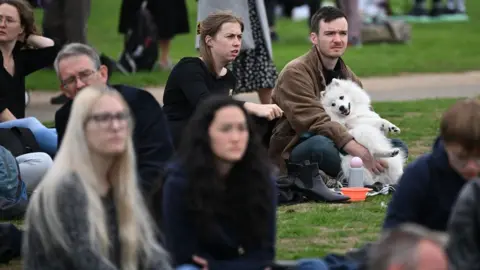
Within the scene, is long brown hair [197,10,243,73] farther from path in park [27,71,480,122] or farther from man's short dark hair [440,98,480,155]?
path in park [27,71,480,122]

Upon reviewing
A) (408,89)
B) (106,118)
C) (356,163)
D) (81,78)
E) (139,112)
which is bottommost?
(408,89)

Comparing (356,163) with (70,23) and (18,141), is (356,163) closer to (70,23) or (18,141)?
(18,141)

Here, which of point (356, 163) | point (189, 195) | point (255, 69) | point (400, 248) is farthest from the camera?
point (255, 69)

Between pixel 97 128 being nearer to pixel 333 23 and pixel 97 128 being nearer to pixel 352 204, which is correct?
pixel 352 204

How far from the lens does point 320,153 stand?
8.30 meters

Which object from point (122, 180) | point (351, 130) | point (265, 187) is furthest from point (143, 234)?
point (351, 130)

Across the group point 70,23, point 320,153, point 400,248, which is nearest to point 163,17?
point 70,23

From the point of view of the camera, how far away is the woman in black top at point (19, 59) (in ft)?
27.6

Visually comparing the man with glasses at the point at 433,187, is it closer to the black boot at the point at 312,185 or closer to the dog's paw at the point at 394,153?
the black boot at the point at 312,185

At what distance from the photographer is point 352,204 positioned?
310 inches

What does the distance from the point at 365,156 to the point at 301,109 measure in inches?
21.7

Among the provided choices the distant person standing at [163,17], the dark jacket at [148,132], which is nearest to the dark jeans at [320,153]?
the dark jacket at [148,132]

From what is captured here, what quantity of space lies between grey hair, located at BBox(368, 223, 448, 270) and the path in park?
28.2 ft

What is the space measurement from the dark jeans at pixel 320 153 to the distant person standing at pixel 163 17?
24.5 ft
